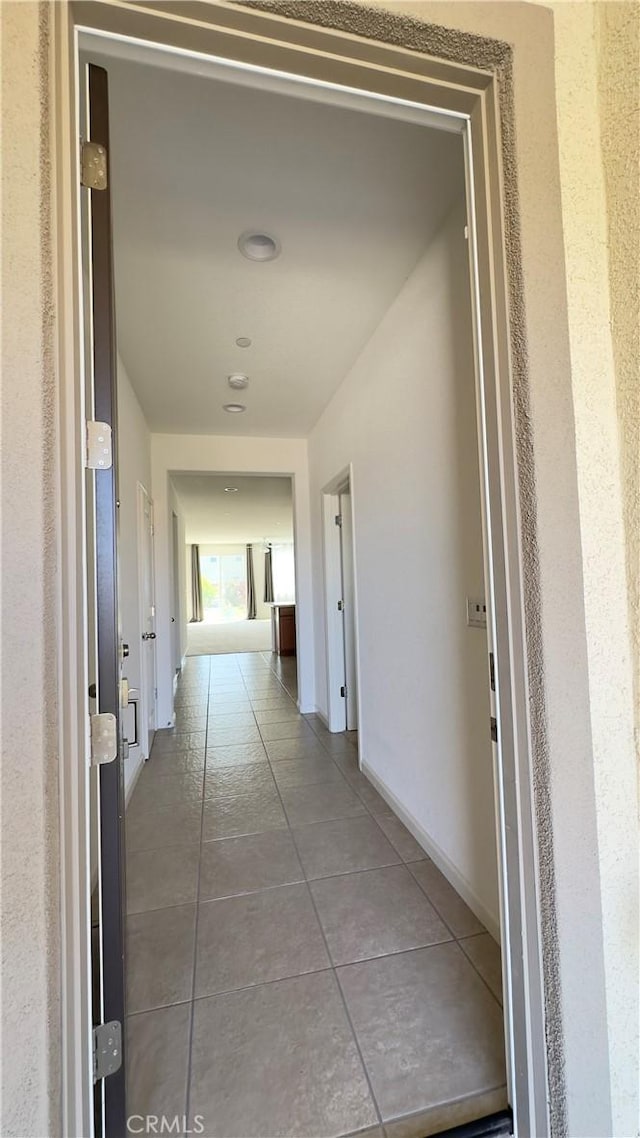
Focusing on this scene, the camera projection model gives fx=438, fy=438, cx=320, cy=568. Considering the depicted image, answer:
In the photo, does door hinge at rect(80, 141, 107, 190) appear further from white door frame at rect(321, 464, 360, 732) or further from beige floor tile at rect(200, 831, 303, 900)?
white door frame at rect(321, 464, 360, 732)

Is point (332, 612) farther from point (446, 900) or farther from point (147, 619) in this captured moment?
point (446, 900)

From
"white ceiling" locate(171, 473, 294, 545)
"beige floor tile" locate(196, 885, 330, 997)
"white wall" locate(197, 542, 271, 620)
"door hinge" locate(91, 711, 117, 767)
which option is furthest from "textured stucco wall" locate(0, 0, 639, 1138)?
"white wall" locate(197, 542, 271, 620)

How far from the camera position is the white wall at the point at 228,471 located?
4.02 metres

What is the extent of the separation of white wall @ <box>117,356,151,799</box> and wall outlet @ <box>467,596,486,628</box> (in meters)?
1.93

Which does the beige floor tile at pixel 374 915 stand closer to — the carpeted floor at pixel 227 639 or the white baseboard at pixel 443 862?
the white baseboard at pixel 443 862

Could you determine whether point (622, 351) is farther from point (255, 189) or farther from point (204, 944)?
point (204, 944)

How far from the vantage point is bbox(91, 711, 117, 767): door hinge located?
33.1 inches

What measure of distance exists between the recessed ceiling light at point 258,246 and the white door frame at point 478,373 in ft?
2.97

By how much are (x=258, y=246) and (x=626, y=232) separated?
55.1 inches

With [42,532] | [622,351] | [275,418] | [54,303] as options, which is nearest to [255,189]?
[54,303]

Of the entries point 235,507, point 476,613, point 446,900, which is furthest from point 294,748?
point 235,507

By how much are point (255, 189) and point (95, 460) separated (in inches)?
50.0

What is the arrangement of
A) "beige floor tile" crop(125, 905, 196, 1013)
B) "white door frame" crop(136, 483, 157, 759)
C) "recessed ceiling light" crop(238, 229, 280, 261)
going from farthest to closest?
"white door frame" crop(136, 483, 157, 759) < "recessed ceiling light" crop(238, 229, 280, 261) < "beige floor tile" crop(125, 905, 196, 1013)

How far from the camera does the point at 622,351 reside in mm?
869
